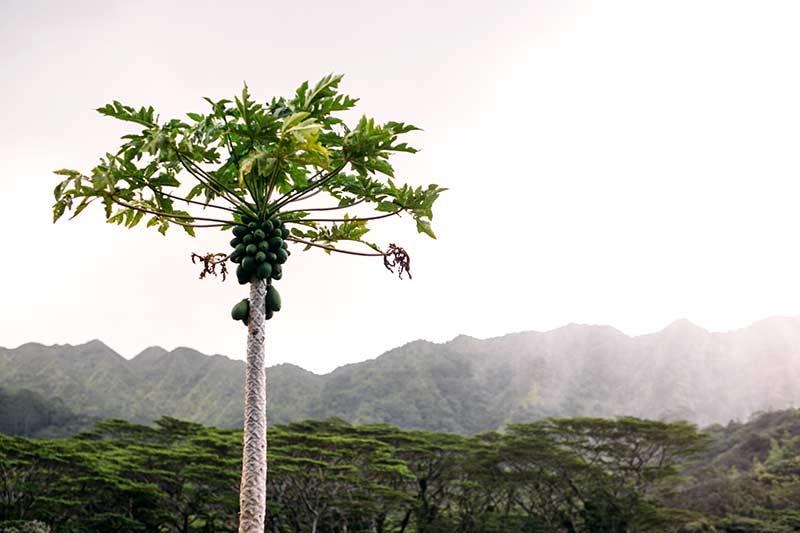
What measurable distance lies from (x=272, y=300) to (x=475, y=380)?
98214 mm

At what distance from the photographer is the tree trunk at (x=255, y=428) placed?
17.9 ft

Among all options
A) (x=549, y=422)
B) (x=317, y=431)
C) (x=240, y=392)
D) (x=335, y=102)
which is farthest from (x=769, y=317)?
(x=335, y=102)

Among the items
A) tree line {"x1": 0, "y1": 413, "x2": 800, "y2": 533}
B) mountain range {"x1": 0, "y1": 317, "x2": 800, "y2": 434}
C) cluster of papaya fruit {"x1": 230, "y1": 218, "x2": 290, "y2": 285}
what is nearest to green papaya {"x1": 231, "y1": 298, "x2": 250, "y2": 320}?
cluster of papaya fruit {"x1": 230, "y1": 218, "x2": 290, "y2": 285}

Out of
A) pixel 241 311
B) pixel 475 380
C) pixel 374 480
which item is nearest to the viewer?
pixel 241 311

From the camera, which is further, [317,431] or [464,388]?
[464,388]

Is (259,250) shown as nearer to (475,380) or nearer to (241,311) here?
(241,311)

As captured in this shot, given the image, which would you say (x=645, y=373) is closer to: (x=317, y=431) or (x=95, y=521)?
(x=317, y=431)

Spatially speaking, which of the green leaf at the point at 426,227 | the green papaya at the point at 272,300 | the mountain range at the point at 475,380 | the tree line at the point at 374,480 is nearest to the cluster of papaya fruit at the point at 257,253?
the green papaya at the point at 272,300

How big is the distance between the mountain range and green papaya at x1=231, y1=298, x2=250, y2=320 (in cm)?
7159

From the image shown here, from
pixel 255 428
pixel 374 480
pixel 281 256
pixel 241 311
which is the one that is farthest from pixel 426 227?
pixel 374 480

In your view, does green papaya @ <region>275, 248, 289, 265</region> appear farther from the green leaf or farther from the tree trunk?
the green leaf

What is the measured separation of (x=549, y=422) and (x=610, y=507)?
4.68 metres

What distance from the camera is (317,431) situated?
89.0 feet

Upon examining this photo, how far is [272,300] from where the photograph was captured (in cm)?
608
